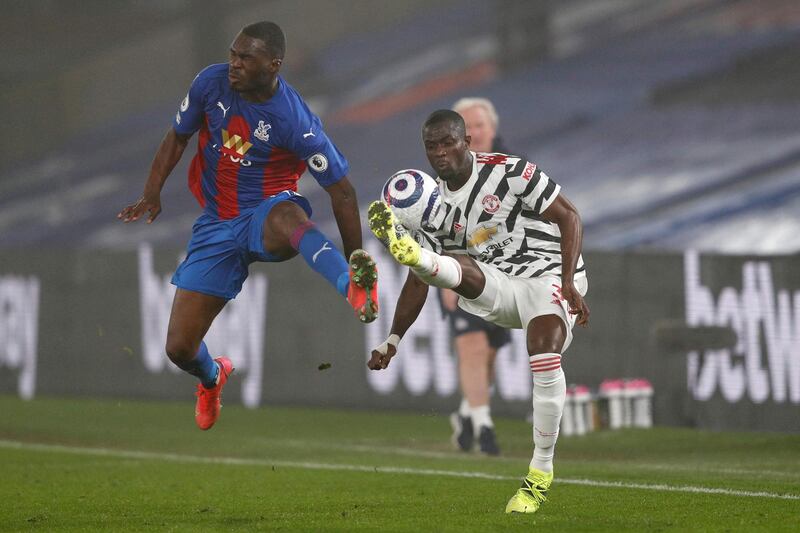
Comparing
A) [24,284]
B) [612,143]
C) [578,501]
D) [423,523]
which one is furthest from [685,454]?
[612,143]

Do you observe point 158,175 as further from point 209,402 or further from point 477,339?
point 477,339

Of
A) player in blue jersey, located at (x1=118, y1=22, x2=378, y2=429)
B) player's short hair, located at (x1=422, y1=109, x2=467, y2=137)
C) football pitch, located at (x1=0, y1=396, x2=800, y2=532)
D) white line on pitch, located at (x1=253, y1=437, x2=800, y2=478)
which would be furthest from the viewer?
white line on pitch, located at (x1=253, y1=437, x2=800, y2=478)

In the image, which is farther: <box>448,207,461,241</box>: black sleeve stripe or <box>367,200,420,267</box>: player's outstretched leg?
<box>448,207,461,241</box>: black sleeve stripe

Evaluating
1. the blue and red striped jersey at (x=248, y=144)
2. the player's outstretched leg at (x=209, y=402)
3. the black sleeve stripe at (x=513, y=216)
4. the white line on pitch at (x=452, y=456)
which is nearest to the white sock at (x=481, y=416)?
the white line on pitch at (x=452, y=456)

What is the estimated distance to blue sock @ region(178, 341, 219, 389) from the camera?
7992 mm

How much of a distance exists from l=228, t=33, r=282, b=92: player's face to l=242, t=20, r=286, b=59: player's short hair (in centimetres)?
2

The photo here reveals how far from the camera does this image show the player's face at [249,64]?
274 inches

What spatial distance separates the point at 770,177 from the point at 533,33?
7.69 m

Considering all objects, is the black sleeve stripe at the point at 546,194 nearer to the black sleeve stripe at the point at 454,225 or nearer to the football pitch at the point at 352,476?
the black sleeve stripe at the point at 454,225

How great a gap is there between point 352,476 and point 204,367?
1251 mm

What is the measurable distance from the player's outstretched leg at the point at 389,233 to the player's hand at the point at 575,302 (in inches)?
28.5

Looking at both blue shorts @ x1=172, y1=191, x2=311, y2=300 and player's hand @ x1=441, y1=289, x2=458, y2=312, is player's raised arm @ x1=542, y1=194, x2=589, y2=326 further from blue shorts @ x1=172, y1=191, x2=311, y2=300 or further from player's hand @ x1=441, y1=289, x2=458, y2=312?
player's hand @ x1=441, y1=289, x2=458, y2=312

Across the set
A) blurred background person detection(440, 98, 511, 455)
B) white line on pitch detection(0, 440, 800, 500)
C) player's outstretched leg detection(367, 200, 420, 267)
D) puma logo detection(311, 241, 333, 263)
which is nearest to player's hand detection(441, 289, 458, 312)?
blurred background person detection(440, 98, 511, 455)

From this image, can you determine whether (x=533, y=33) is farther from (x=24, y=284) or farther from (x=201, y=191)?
(x=201, y=191)
